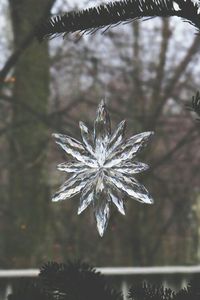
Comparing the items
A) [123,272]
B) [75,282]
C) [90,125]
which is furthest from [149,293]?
[90,125]

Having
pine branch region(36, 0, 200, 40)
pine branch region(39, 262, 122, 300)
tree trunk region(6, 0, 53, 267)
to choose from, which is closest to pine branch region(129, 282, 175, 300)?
pine branch region(39, 262, 122, 300)

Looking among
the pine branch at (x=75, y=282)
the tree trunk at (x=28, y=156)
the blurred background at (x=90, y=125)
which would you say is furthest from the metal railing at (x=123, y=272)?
the tree trunk at (x=28, y=156)

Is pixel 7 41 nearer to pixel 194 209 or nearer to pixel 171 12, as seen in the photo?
pixel 194 209

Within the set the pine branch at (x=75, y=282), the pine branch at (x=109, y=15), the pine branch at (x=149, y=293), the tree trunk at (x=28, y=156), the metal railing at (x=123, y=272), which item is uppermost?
the tree trunk at (x=28, y=156)

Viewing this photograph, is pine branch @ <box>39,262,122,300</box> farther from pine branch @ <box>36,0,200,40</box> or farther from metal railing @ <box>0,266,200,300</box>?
metal railing @ <box>0,266,200,300</box>

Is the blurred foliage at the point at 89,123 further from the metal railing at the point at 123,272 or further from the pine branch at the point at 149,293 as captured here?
the pine branch at the point at 149,293

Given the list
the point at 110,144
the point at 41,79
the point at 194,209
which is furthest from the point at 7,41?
the point at 110,144

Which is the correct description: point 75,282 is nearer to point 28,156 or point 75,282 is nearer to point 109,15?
point 109,15
